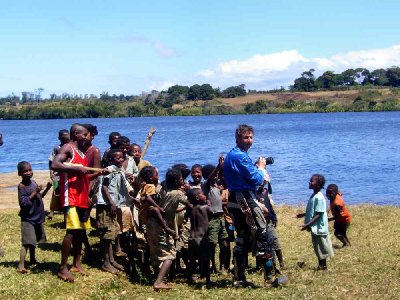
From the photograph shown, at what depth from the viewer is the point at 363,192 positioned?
922 inches

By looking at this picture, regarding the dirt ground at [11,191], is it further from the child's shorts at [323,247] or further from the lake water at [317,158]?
the child's shorts at [323,247]

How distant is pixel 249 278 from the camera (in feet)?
29.0

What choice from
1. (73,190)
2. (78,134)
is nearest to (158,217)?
(73,190)

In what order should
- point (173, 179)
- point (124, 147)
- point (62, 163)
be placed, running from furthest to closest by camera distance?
point (124, 147) < point (173, 179) < point (62, 163)

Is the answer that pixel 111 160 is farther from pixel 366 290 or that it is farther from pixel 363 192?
pixel 363 192

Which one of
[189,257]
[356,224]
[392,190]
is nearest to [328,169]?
[392,190]

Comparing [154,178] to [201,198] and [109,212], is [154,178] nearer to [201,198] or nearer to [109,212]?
[201,198]

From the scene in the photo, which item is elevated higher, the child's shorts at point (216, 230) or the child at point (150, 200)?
the child at point (150, 200)

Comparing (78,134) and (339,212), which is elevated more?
(78,134)

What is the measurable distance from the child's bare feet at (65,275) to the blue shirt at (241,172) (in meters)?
2.36

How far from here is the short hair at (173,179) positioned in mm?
8305

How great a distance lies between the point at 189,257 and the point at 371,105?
9775 centimetres

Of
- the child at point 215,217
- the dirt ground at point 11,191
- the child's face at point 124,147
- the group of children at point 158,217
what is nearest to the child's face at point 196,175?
the group of children at point 158,217

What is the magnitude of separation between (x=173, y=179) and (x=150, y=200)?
42 cm
